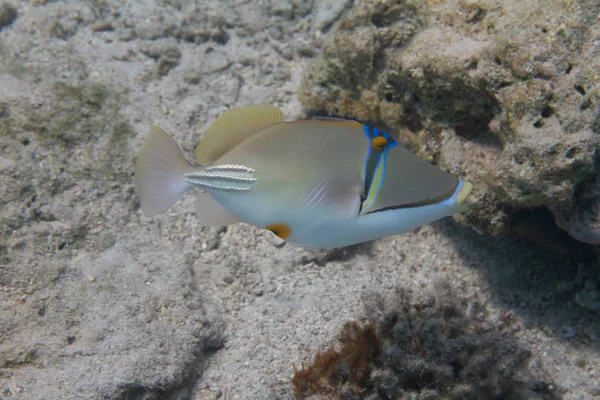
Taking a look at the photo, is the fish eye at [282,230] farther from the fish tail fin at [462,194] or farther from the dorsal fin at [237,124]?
the fish tail fin at [462,194]

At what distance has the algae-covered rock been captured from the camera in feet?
8.29

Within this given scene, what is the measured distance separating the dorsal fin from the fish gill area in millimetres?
1682

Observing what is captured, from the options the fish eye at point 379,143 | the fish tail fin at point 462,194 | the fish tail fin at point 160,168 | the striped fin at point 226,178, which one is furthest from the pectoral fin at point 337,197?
the fish tail fin at point 160,168

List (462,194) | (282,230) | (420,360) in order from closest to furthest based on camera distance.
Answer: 1. (462,194)
2. (282,230)
3. (420,360)

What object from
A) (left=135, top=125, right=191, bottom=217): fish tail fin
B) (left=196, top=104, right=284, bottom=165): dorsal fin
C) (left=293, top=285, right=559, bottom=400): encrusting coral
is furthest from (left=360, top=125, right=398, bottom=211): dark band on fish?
(left=293, top=285, right=559, bottom=400): encrusting coral

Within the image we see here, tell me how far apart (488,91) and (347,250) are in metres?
1.73

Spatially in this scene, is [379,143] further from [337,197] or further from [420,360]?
[420,360]

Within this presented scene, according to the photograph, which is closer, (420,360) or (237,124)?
(237,124)

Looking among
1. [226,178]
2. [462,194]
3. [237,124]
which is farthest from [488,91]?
[226,178]

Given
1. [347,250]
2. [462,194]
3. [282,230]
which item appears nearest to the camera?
[462,194]

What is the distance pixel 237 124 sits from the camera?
195cm

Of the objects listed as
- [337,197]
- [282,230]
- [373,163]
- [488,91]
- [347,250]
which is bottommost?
[347,250]

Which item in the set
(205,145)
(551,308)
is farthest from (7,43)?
(551,308)

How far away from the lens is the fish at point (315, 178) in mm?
1736
